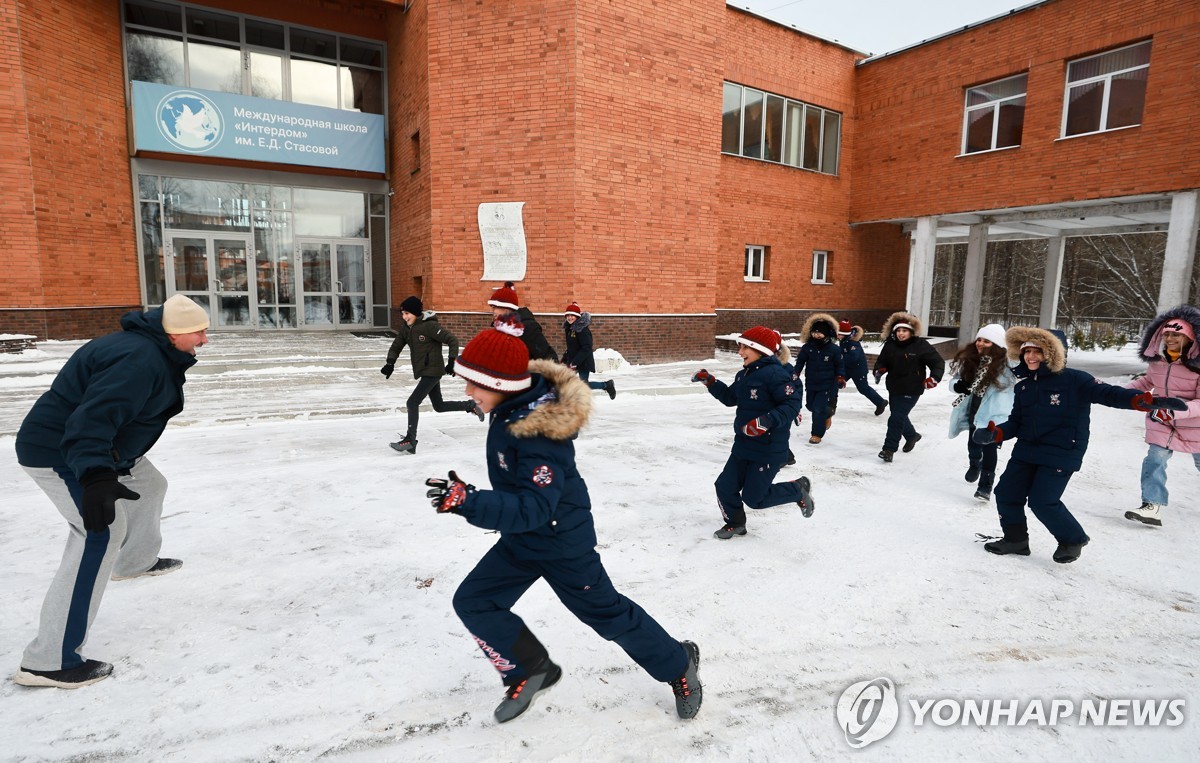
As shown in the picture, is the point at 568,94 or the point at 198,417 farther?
the point at 568,94

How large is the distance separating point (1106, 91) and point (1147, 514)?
13.8 metres

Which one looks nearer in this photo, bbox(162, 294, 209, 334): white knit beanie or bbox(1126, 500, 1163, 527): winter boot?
bbox(162, 294, 209, 334): white knit beanie

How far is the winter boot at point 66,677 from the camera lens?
281cm

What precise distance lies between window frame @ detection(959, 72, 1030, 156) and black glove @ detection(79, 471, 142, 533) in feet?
62.9

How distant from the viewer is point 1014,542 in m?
4.52

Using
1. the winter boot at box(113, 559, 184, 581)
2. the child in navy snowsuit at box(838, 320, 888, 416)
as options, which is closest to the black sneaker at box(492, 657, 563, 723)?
the winter boot at box(113, 559, 184, 581)

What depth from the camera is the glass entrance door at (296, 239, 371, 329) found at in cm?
1778

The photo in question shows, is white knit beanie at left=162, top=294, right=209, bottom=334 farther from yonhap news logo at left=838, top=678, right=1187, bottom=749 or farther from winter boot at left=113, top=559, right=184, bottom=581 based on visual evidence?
yonhap news logo at left=838, top=678, right=1187, bottom=749

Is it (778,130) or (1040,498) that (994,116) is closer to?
(778,130)

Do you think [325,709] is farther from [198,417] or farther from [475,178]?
[475,178]

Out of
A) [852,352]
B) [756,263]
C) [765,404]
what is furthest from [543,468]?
[756,263]

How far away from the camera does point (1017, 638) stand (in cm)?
343

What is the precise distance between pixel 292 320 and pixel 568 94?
10.1 metres

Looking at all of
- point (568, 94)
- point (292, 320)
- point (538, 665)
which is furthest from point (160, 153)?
point (538, 665)
